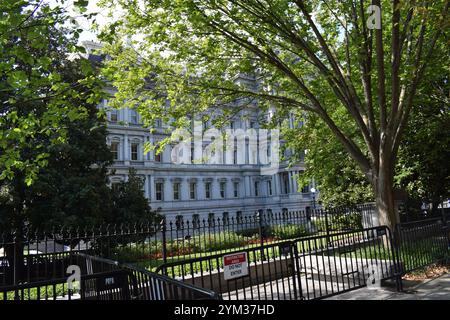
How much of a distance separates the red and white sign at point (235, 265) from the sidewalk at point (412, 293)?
2.66 m

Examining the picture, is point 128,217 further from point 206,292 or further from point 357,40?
point 206,292

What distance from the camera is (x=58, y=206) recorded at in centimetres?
1919

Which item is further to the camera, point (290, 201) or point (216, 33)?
point (290, 201)

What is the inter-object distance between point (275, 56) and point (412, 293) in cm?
779

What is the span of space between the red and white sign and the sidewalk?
266 cm

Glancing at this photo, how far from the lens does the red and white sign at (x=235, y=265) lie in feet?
18.9

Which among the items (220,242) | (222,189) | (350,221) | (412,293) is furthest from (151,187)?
(412,293)

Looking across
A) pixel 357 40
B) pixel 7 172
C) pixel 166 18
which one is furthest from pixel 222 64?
pixel 7 172

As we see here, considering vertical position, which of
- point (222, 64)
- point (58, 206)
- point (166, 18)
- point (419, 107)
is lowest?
point (58, 206)

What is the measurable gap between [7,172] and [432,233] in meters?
11.0

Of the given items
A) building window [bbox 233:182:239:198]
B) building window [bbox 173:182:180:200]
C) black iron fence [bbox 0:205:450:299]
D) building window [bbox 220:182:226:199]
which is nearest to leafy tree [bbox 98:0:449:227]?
black iron fence [bbox 0:205:450:299]

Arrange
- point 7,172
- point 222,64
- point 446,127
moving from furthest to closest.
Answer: point 446,127 → point 222,64 → point 7,172

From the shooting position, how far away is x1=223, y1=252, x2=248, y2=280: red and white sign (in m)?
5.76

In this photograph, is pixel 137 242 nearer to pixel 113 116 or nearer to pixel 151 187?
pixel 113 116
